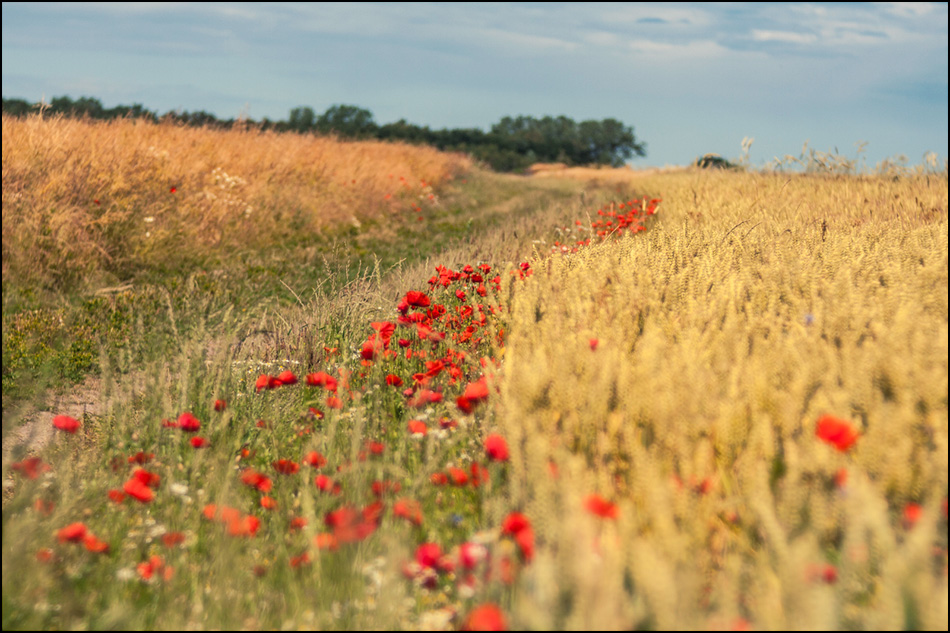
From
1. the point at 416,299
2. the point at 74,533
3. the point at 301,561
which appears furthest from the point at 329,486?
the point at 416,299

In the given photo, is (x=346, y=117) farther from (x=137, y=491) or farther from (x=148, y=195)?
(x=137, y=491)

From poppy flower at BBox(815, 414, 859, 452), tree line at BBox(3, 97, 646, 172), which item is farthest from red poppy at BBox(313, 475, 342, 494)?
tree line at BBox(3, 97, 646, 172)

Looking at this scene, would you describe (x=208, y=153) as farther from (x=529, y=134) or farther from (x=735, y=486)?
(x=529, y=134)

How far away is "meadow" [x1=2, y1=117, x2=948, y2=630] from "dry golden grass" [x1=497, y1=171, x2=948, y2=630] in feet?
0.04

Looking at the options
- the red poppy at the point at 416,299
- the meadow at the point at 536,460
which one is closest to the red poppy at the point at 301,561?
the meadow at the point at 536,460

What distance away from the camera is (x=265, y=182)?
10094 mm

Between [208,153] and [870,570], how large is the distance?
10.2 metres

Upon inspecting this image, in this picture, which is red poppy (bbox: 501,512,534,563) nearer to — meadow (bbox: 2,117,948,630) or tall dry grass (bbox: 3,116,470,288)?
meadow (bbox: 2,117,948,630)

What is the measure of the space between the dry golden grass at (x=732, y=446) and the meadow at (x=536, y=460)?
0.04ft

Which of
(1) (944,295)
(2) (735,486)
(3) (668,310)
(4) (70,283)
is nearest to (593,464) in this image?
(2) (735,486)

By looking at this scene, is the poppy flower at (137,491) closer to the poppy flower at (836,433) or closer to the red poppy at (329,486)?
the red poppy at (329,486)

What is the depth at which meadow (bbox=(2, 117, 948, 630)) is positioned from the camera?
1.59 m

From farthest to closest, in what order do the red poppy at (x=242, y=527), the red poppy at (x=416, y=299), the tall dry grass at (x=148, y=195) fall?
the tall dry grass at (x=148, y=195), the red poppy at (x=416, y=299), the red poppy at (x=242, y=527)

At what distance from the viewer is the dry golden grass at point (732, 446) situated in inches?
56.6
